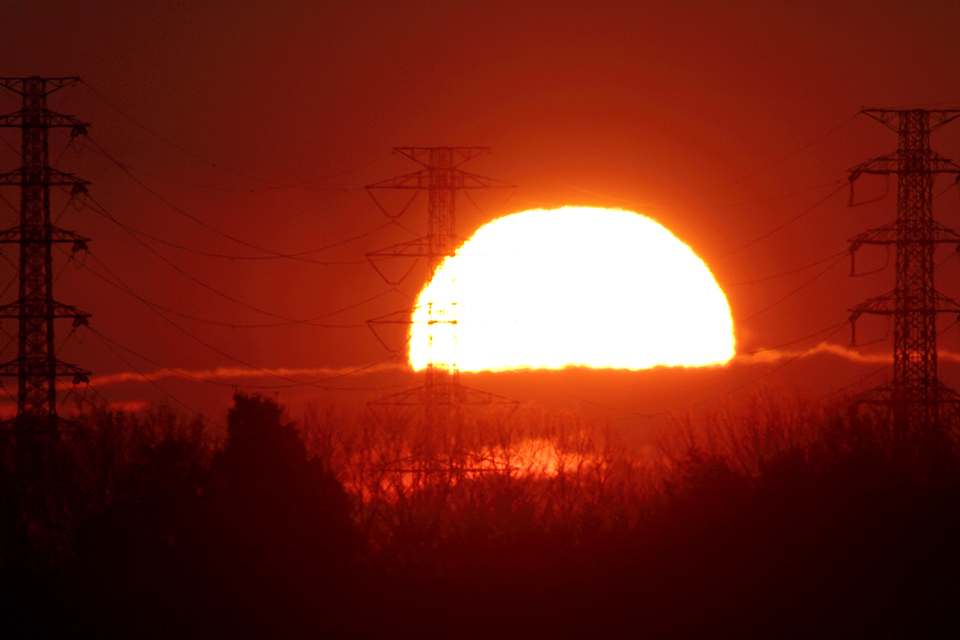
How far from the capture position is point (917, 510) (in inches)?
1308

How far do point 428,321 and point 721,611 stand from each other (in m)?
19.9

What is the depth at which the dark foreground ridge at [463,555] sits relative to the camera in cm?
3061

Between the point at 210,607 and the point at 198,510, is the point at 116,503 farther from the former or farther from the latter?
the point at 210,607

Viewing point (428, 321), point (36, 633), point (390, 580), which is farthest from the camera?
point (428, 321)

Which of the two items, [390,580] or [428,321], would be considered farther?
[428,321]

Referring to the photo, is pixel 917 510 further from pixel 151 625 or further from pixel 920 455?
pixel 151 625

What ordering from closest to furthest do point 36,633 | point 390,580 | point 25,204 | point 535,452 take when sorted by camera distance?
1. point 36,633
2. point 390,580
3. point 25,204
4. point 535,452

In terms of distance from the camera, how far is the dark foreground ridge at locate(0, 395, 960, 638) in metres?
30.6

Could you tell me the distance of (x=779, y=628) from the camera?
30.7m

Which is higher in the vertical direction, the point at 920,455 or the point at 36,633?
the point at 920,455

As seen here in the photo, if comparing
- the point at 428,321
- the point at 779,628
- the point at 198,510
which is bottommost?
the point at 779,628

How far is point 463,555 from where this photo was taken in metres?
32.5

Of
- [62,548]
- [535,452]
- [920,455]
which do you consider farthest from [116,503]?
[535,452]

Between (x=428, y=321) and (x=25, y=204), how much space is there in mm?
15694
